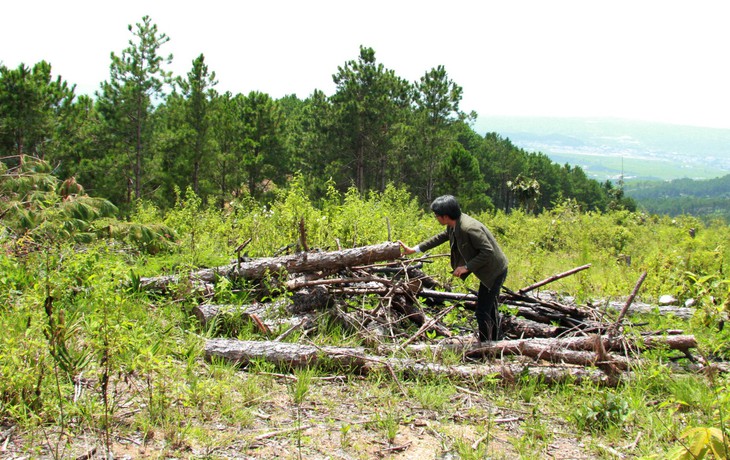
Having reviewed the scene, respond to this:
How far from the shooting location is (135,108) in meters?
24.2

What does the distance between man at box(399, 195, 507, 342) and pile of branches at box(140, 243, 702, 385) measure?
0.35 m

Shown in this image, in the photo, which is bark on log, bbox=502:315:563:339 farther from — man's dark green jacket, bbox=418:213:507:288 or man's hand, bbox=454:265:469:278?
man's hand, bbox=454:265:469:278

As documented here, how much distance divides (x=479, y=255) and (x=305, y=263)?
202cm

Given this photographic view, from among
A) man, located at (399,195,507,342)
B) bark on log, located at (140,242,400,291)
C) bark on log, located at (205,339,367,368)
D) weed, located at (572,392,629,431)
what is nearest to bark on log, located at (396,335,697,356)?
man, located at (399,195,507,342)

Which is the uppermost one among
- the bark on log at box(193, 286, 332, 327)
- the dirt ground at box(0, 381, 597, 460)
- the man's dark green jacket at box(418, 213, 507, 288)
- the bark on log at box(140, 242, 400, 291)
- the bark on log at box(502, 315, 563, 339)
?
the man's dark green jacket at box(418, 213, 507, 288)

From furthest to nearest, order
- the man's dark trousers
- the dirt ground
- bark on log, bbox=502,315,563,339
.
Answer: bark on log, bbox=502,315,563,339 → the man's dark trousers → the dirt ground

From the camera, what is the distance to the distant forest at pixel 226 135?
23.3 meters

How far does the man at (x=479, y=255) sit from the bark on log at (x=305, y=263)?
0.75m

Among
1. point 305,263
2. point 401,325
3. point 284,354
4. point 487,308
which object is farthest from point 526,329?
point 284,354

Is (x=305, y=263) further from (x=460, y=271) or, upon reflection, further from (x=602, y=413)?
(x=602, y=413)

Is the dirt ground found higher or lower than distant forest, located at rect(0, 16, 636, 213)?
lower

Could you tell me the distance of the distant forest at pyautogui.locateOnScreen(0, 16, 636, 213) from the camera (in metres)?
23.3

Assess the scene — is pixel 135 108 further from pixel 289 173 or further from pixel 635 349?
pixel 635 349

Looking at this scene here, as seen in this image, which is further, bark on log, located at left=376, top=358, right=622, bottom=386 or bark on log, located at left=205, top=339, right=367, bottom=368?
bark on log, located at left=205, top=339, right=367, bottom=368
